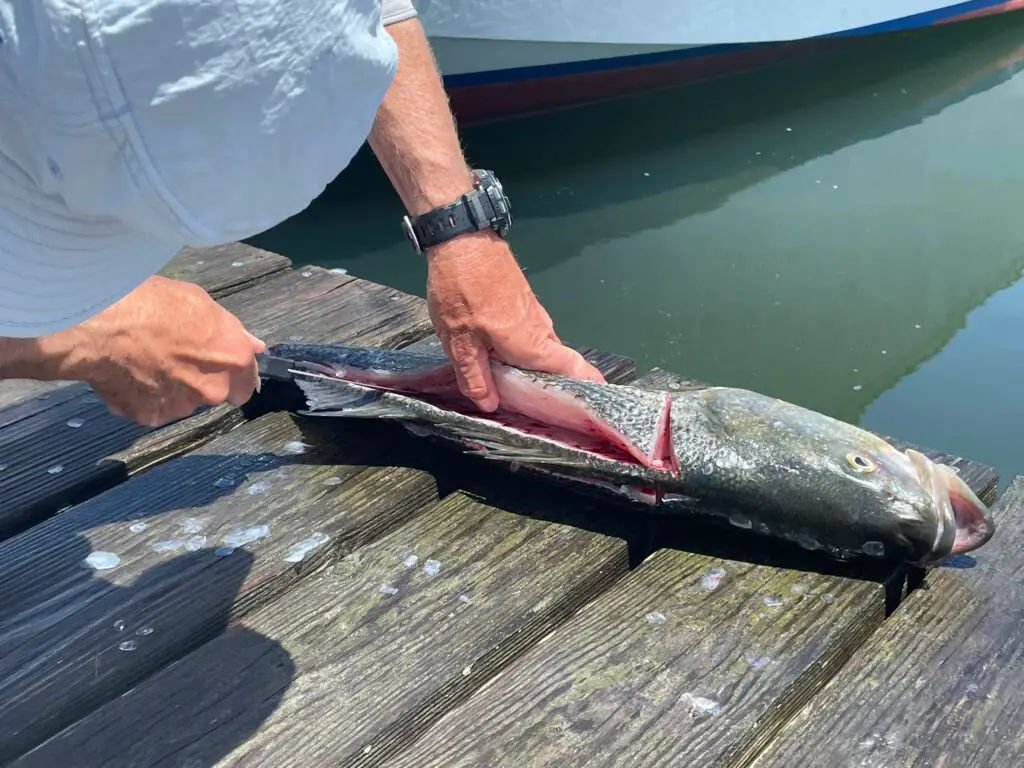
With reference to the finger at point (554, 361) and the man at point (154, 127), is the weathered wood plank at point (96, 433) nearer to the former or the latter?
the finger at point (554, 361)

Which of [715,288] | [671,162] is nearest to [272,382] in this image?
[715,288]

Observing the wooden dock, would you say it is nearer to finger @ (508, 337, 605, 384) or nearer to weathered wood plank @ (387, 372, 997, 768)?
weathered wood plank @ (387, 372, 997, 768)

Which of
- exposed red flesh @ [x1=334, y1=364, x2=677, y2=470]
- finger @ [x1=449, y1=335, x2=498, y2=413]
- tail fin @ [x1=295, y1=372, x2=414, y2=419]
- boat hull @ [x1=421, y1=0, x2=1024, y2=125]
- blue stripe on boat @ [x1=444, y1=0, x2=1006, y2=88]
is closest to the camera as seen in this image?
exposed red flesh @ [x1=334, y1=364, x2=677, y2=470]

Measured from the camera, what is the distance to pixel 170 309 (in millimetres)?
1919

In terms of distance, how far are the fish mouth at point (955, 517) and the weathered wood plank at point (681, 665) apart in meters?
0.13

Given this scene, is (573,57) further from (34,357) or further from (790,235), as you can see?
(34,357)

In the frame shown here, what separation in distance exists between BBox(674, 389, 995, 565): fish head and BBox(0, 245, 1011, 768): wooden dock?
0.08 m

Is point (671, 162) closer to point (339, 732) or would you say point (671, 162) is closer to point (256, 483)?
point (256, 483)

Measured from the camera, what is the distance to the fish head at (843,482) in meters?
2.02

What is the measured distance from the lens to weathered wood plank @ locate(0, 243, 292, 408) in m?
3.64

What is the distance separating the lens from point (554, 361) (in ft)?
8.16

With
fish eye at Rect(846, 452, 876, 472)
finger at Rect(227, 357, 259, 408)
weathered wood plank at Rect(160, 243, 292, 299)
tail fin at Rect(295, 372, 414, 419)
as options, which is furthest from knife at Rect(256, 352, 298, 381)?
fish eye at Rect(846, 452, 876, 472)

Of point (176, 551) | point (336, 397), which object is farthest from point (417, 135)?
point (176, 551)

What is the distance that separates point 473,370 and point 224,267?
5.69ft
